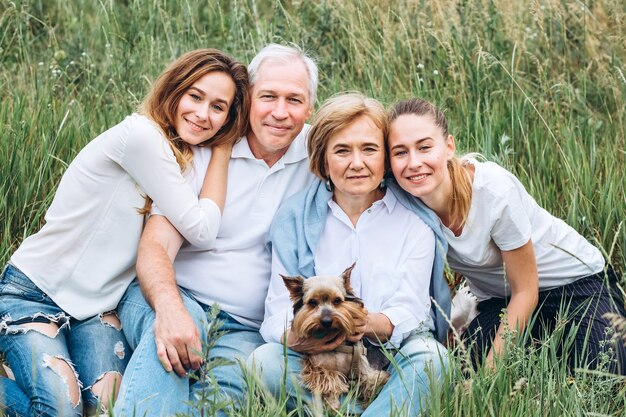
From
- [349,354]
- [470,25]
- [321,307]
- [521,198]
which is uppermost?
[470,25]

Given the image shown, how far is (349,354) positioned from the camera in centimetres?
340

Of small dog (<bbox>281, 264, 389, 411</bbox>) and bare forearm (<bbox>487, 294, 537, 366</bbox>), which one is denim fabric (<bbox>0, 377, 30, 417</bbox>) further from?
bare forearm (<bbox>487, 294, 537, 366</bbox>)

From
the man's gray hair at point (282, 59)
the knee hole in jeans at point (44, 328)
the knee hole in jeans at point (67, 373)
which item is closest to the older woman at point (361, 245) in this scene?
the man's gray hair at point (282, 59)

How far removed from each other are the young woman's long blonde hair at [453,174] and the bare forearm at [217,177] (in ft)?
2.71

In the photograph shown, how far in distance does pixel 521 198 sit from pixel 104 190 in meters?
1.90

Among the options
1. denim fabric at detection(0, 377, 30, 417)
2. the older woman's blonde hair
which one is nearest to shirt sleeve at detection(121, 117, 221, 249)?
the older woman's blonde hair

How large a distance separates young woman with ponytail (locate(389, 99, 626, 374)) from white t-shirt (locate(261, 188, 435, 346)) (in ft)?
0.54

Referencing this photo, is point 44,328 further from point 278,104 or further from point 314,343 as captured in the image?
point 278,104

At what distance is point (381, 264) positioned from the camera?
3.68m

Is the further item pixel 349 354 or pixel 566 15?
pixel 566 15

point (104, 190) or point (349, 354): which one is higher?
point (104, 190)

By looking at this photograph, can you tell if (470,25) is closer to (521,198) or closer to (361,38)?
(361,38)

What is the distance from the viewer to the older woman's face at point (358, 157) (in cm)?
368

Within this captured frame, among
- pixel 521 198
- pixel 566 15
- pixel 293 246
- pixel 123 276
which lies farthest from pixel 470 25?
pixel 123 276
